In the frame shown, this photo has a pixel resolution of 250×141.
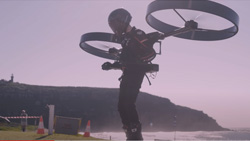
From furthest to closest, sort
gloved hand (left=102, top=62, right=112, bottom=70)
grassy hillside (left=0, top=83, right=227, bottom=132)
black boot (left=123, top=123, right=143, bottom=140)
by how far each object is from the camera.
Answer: grassy hillside (left=0, top=83, right=227, bottom=132), gloved hand (left=102, top=62, right=112, bottom=70), black boot (left=123, top=123, right=143, bottom=140)

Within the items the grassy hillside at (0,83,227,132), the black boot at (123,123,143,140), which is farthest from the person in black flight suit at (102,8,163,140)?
the grassy hillside at (0,83,227,132)

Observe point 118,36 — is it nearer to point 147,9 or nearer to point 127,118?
point 147,9

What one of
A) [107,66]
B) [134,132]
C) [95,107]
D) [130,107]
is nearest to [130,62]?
[107,66]

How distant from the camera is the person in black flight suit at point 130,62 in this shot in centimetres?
616

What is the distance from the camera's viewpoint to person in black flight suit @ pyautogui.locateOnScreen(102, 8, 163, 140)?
616cm

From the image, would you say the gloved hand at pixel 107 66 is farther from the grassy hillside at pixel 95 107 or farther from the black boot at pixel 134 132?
the grassy hillside at pixel 95 107

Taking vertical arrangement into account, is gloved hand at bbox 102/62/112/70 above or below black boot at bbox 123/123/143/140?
above

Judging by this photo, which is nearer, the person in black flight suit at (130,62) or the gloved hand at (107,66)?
the person in black flight suit at (130,62)

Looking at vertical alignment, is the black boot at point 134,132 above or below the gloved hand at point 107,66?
below

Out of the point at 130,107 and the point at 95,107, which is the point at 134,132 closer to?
the point at 130,107

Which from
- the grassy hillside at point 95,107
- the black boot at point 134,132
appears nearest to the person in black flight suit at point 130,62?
the black boot at point 134,132

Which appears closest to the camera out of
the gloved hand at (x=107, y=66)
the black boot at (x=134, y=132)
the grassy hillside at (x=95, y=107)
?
the black boot at (x=134, y=132)

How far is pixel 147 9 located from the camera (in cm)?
601

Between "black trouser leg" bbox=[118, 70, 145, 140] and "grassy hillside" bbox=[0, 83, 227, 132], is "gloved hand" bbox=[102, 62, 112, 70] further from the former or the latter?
"grassy hillside" bbox=[0, 83, 227, 132]
